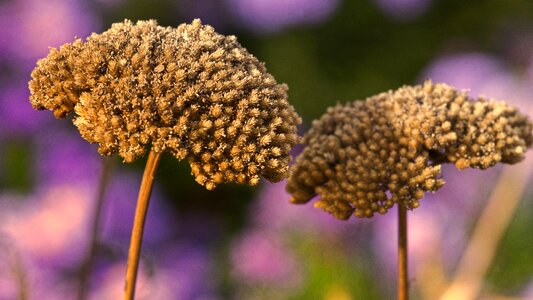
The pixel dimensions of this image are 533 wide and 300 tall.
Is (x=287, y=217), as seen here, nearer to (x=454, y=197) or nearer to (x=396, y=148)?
(x=454, y=197)

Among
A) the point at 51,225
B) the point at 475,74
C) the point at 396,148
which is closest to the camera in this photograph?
the point at 396,148

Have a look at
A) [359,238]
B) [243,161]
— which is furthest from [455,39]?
[243,161]

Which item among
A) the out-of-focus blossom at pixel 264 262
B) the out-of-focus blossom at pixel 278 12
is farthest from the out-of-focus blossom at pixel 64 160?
the out-of-focus blossom at pixel 278 12

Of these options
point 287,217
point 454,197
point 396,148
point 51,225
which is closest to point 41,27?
point 51,225

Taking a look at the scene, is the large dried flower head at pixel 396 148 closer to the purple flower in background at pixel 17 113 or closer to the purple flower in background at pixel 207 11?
the purple flower in background at pixel 17 113

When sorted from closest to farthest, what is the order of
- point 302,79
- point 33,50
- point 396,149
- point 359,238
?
1. point 396,149
2. point 359,238
3. point 33,50
4. point 302,79

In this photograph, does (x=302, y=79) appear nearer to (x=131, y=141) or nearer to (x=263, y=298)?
(x=263, y=298)
